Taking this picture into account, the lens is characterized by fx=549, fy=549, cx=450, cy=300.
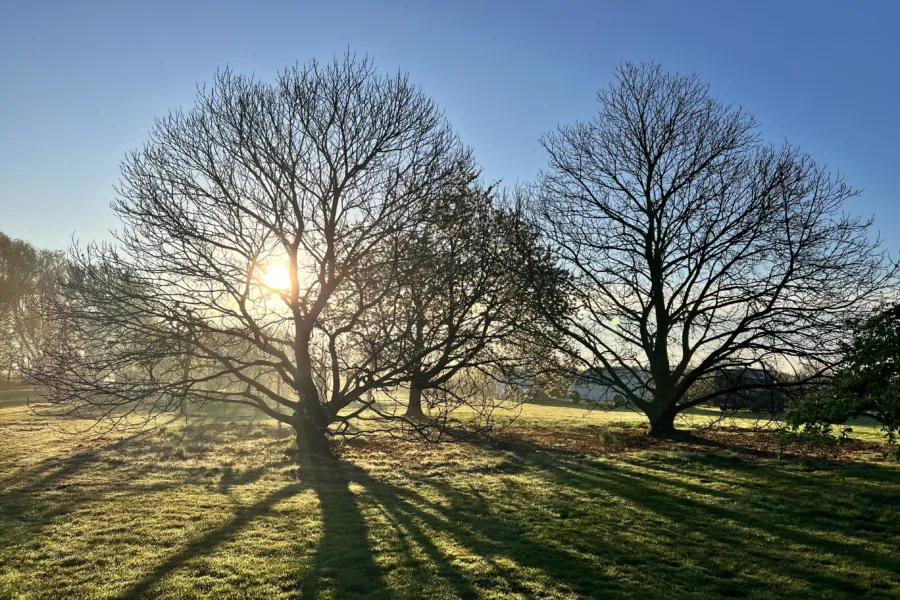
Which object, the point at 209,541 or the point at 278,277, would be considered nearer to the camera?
the point at 209,541

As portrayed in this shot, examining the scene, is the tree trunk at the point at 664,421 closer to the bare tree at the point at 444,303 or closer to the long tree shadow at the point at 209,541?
the bare tree at the point at 444,303

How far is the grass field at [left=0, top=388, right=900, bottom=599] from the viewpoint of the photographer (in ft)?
22.2

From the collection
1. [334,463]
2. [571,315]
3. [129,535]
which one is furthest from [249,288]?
[571,315]

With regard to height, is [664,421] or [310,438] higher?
[664,421]

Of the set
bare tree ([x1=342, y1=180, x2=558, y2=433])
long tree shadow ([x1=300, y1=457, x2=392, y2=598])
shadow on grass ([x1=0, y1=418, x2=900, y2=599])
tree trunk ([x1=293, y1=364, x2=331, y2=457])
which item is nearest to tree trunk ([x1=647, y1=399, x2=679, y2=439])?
shadow on grass ([x1=0, y1=418, x2=900, y2=599])

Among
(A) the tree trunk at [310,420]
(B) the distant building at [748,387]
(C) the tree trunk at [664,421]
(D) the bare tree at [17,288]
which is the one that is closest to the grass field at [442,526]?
(A) the tree trunk at [310,420]

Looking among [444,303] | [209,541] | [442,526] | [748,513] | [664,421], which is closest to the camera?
[209,541]

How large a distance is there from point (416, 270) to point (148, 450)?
11805 millimetres

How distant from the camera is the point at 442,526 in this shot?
9.43 metres

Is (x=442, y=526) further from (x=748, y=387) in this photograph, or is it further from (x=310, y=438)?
(x=748, y=387)

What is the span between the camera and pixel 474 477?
46.8 feet

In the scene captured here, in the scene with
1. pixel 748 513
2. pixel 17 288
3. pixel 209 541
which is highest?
pixel 17 288

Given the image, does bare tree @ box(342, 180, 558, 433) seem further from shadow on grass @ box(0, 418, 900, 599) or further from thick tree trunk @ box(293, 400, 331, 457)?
thick tree trunk @ box(293, 400, 331, 457)

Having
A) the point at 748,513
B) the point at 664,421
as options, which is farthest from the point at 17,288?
the point at 748,513
